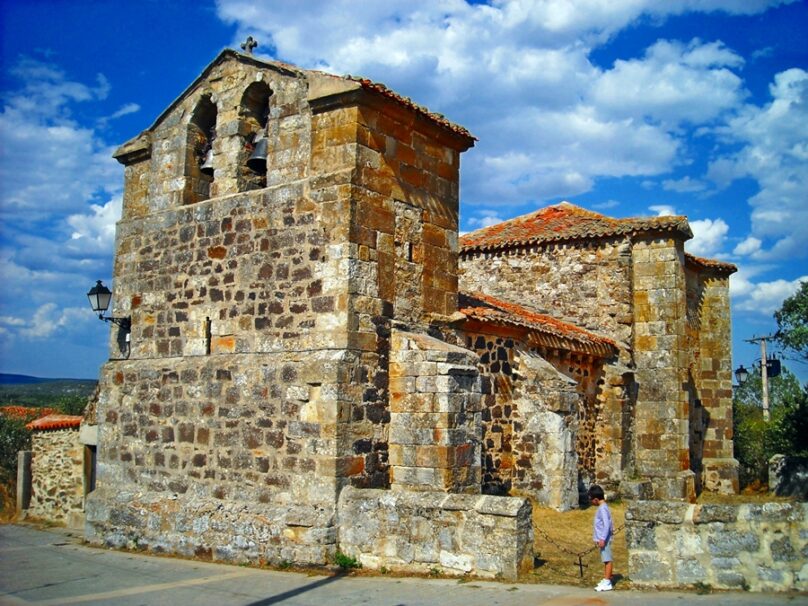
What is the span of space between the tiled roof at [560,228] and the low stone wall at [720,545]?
959 cm

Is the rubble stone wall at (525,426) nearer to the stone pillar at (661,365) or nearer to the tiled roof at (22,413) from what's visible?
the stone pillar at (661,365)

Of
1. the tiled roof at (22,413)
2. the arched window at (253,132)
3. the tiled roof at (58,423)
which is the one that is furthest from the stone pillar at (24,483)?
the tiled roof at (22,413)

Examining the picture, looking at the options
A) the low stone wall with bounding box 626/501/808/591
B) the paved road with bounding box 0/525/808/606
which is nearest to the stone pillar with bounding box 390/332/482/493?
the paved road with bounding box 0/525/808/606

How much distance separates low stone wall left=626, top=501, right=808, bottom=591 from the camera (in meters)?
6.79

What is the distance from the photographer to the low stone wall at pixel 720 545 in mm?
6789

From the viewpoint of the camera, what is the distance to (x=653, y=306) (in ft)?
52.6

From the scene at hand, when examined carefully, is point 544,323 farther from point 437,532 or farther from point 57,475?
point 57,475

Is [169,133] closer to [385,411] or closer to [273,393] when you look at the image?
[273,393]

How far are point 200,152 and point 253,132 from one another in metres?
1.06

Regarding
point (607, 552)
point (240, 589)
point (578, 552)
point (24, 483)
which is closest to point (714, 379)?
point (578, 552)

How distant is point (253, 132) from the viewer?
36.1 ft

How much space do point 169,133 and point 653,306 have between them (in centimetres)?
996

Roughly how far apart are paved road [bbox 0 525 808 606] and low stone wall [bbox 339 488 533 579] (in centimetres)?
24

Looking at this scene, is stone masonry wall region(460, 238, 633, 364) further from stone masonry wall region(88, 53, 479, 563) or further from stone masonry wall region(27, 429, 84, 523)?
stone masonry wall region(27, 429, 84, 523)
